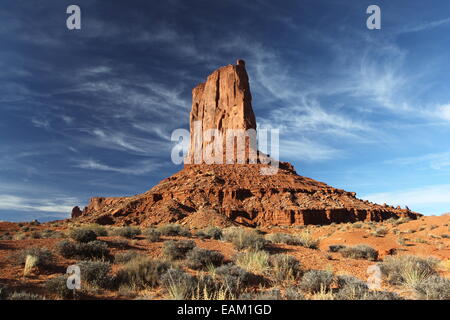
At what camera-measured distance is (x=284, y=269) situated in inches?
299

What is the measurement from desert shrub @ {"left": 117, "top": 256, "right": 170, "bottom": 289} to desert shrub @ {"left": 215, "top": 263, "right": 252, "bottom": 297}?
164 centimetres

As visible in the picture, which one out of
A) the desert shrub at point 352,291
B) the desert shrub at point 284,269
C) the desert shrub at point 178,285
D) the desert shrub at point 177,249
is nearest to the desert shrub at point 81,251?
the desert shrub at point 177,249

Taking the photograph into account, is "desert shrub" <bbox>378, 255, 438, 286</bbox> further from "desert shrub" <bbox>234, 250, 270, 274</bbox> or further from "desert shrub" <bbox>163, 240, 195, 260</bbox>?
"desert shrub" <bbox>163, 240, 195, 260</bbox>

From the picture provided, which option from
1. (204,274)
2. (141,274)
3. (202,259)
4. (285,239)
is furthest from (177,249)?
(285,239)

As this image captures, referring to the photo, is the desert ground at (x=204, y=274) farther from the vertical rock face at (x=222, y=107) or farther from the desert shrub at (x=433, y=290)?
the vertical rock face at (x=222, y=107)

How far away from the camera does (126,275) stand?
22.7ft

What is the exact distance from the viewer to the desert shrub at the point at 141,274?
21.9 ft

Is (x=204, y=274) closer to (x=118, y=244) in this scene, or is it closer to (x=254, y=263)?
(x=254, y=263)

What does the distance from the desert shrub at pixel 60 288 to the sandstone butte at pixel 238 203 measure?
3064 cm

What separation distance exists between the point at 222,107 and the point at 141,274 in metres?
74.2

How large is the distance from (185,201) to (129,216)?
32.5ft

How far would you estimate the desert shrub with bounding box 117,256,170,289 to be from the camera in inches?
263
